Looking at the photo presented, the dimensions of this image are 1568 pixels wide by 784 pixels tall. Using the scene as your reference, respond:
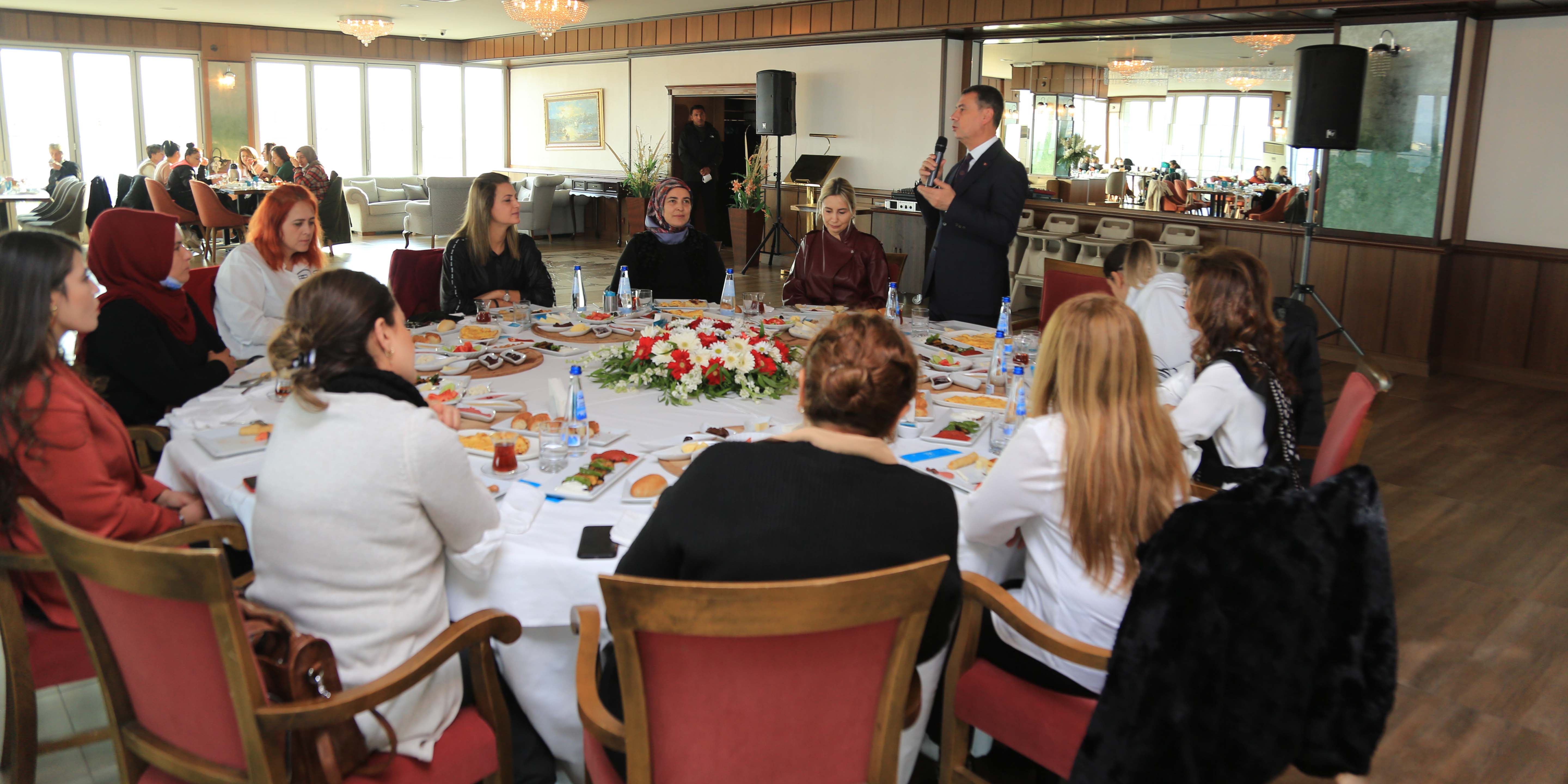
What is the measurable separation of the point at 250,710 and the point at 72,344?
6256 mm

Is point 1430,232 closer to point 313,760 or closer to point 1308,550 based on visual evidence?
point 1308,550

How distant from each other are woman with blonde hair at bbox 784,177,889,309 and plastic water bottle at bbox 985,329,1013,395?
5.67 ft

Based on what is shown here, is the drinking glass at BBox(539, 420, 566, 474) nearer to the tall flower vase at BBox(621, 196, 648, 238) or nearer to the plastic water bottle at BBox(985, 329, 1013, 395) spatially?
the plastic water bottle at BBox(985, 329, 1013, 395)

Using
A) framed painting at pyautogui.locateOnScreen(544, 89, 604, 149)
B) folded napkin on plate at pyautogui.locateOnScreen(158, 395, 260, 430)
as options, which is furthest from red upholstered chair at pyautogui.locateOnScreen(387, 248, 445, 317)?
framed painting at pyautogui.locateOnScreen(544, 89, 604, 149)

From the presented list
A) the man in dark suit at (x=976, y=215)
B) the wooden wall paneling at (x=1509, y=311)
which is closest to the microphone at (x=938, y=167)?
the man in dark suit at (x=976, y=215)

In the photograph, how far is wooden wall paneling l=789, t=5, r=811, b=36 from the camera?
34.5ft

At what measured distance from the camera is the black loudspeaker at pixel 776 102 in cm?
1038

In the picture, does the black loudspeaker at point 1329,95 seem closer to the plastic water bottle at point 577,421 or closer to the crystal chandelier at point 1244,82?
the crystal chandelier at point 1244,82

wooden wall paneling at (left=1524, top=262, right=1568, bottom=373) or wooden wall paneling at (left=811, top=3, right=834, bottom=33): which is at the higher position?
wooden wall paneling at (left=811, top=3, right=834, bottom=33)

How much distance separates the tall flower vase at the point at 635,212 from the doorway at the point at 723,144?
61 cm

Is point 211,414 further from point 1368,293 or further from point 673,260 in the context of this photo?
point 1368,293

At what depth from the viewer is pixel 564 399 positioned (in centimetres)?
258

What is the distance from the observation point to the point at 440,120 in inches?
651

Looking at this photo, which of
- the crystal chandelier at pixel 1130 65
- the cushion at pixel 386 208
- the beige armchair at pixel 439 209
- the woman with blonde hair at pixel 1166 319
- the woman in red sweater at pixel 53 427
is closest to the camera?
the woman in red sweater at pixel 53 427
